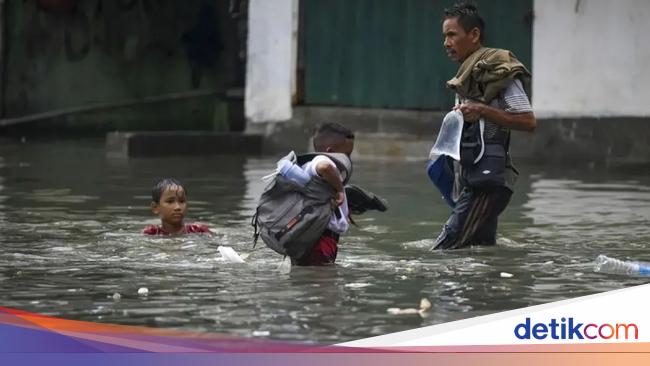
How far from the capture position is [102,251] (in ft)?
31.7

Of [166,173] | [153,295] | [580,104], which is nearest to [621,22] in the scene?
[580,104]

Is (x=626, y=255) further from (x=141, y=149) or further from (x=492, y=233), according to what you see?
(x=141, y=149)

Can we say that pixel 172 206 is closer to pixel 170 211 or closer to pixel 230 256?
pixel 170 211

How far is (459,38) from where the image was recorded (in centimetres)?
954

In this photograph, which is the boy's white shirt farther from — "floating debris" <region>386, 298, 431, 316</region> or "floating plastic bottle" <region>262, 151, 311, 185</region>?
"floating debris" <region>386, 298, 431, 316</region>

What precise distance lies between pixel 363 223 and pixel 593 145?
550 centimetres

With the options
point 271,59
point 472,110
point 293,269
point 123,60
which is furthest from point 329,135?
point 123,60

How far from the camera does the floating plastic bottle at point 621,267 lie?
8570 mm

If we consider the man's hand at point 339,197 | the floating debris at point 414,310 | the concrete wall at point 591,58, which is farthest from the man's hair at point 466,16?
the concrete wall at point 591,58

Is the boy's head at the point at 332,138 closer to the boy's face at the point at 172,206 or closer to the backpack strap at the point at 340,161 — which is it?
the backpack strap at the point at 340,161

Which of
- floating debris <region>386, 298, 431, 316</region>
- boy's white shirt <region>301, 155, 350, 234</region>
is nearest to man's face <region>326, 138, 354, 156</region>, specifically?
boy's white shirt <region>301, 155, 350, 234</region>

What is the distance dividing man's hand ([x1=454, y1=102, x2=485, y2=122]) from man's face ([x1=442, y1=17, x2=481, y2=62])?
1.29 ft

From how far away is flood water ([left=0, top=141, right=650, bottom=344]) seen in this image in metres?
7.36

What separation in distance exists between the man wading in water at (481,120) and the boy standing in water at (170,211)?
1.89 metres
